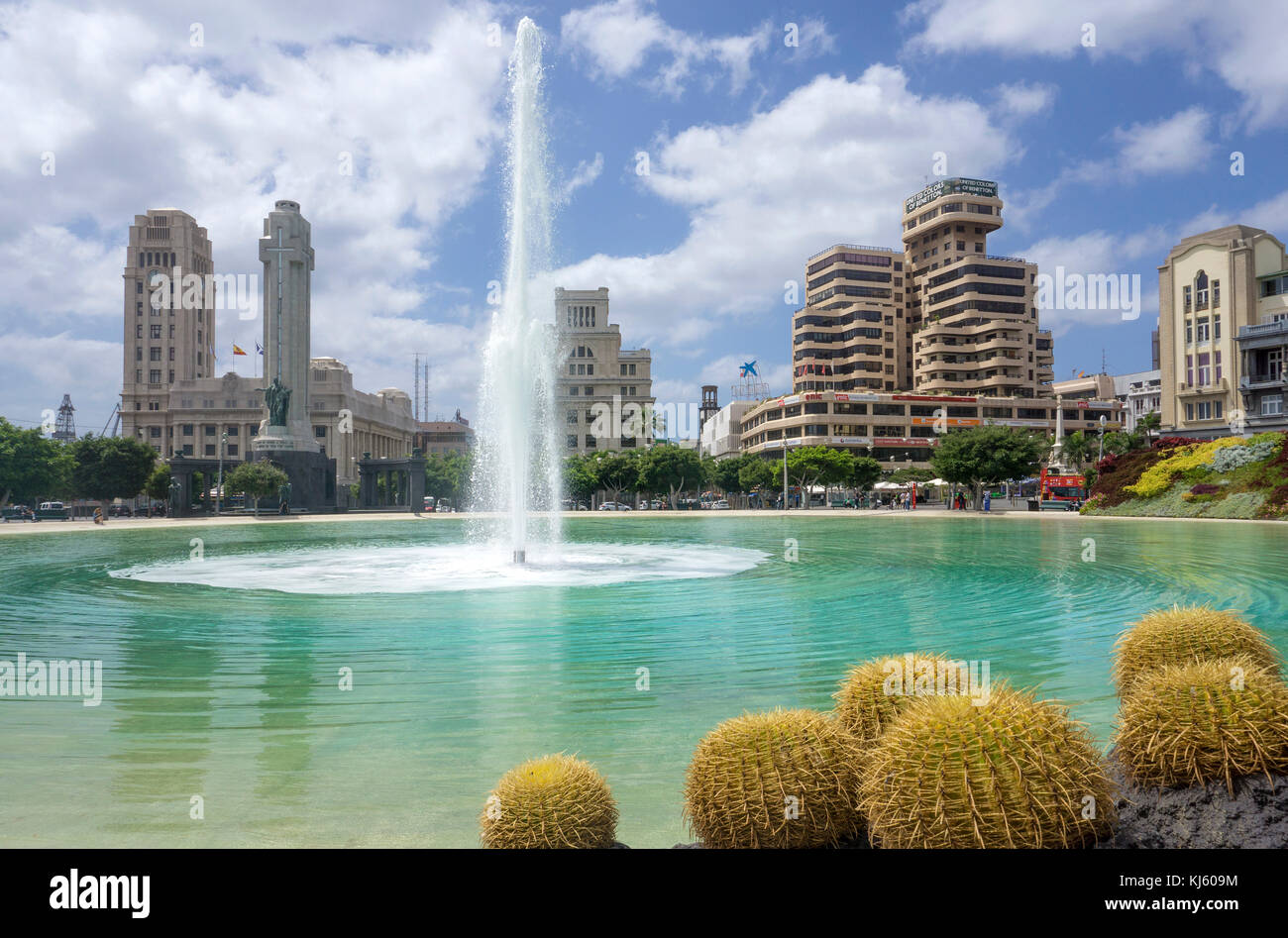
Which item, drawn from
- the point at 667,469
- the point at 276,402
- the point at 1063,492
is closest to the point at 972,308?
the point at 1063,492

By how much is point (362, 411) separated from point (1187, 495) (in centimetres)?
14050

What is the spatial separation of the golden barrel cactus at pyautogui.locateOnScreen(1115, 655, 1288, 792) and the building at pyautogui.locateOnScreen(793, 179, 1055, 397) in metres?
137

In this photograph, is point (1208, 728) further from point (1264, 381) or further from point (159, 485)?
point (159, 485)

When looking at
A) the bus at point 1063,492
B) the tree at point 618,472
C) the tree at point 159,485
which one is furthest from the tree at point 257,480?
the bus at point 1063,492

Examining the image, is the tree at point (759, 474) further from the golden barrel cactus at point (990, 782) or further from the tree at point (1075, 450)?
the golden barrel cactus at point (990, 782)

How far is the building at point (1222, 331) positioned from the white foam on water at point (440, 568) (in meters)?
71.6

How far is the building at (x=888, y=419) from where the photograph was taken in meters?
120

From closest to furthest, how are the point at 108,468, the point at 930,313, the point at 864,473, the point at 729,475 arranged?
1. the point at 108,468
2. the point at 864,473
3. the point at 729,475
4. the point at 930,313

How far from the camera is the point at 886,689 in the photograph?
4.82m

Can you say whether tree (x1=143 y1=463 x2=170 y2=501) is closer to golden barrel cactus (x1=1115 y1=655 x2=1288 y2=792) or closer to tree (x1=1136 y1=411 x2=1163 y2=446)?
golden barrel cactus (x1=1115 y1=655 x2=1288 y2=792)

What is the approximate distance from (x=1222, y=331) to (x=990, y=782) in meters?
98.6

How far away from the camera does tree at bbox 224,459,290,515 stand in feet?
228
